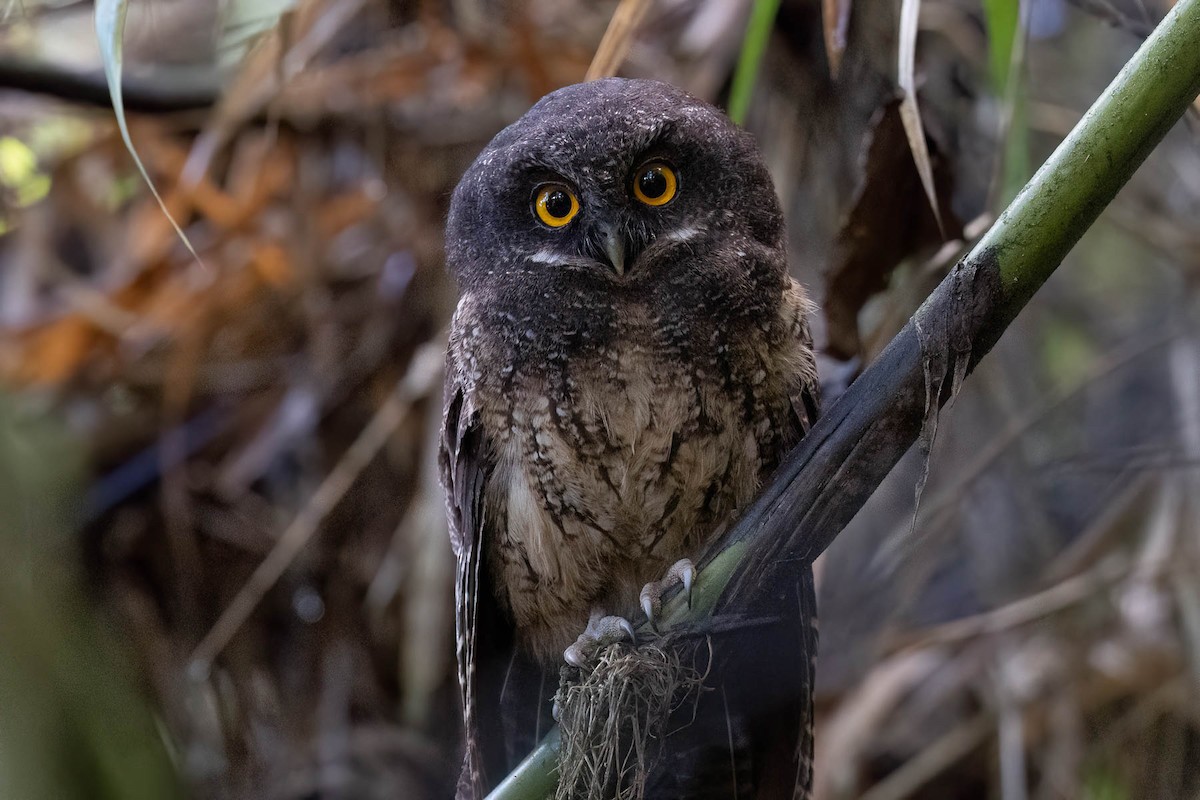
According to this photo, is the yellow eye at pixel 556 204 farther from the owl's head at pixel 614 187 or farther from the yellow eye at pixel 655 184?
the yellow eye at pixel 655 184

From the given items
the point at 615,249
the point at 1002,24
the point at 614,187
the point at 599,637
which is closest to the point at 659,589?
the point at 599,637

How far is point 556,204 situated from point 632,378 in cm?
32

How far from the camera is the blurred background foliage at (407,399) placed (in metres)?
2.45

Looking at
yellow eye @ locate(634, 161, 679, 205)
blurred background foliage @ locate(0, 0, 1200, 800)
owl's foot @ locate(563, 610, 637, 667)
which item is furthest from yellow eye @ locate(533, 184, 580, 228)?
blurred background foliage @ locate(0, 0, 1200, 800)

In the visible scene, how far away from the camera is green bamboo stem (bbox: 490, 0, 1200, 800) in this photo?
3.05 feet

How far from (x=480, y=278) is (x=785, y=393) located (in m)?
0.54

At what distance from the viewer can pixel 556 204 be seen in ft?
5.40

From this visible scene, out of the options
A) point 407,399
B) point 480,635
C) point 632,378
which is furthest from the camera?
point 407,399

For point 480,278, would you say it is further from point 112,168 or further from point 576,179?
point 112,168

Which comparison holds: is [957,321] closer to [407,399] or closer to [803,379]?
[803,379]

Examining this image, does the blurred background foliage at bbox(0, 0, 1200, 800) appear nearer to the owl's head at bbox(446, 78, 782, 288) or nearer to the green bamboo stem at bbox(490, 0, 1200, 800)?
the owl's head at bbox(446, 78, 782, 288)

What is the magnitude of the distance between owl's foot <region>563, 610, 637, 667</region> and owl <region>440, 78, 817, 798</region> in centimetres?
17

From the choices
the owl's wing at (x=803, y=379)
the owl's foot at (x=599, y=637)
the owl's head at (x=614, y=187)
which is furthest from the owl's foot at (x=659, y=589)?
the owl's head at (x=614, y=187)

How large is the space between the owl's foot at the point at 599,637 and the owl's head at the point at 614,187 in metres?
0.51
